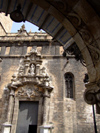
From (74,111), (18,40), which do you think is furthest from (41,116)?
(18,40)

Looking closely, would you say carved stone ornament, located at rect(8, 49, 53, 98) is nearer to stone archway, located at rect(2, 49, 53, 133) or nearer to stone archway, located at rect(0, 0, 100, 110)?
stone archway, located at rect(2, 49, 53, 133)

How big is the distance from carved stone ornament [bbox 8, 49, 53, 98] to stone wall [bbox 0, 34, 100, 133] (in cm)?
55

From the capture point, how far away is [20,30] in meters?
17.0

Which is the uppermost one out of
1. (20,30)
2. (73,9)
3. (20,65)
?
(20,30)

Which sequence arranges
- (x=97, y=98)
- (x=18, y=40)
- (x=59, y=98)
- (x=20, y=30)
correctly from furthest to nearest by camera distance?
(x=20, y=30), (x=18, y=40), (x=59, y=98), (x=97, y=98)

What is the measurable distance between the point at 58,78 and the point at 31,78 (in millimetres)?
2413

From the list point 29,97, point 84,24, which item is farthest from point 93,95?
point 29,97

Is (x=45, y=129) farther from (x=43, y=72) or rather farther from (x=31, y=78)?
(x=43, y=72)

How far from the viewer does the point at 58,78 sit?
12.3 meters

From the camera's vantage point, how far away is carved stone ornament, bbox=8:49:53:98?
11.8 meters

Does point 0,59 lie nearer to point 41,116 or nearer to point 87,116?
point 41,116

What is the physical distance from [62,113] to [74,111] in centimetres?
97

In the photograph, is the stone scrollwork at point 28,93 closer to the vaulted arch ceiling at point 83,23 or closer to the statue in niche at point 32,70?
the statue in niche at point 32,70

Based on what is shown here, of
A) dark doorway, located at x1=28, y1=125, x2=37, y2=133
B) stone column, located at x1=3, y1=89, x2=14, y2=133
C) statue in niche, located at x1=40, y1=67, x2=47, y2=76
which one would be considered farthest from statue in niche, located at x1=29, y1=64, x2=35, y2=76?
dark doorway, located at x1=28, y1=125, x2=37, y2=133
